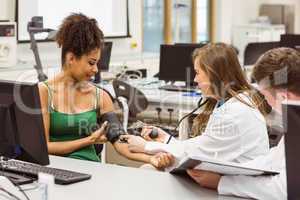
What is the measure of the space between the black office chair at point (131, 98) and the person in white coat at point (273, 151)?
2563 millimetres

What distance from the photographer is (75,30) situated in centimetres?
281

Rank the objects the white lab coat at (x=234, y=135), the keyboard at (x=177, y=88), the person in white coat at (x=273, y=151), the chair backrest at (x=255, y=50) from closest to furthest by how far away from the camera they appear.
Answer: the person in white coat at (x=273, y=151) → the white lab coat at (x=234, y=135) → the keyboard at (x=177, y=88) → the chair backrest at (x=255, y=50)

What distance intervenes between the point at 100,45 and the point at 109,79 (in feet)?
9.07

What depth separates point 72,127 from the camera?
2857 mm

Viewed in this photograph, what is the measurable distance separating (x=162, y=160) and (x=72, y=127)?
23.6 inches

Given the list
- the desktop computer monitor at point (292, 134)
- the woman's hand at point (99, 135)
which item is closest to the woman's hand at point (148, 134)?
the woman's hand at point (99, 135)

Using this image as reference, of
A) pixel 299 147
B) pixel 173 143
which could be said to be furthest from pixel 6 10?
pixel 299 147

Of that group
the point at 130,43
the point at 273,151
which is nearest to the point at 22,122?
the point at 273,151

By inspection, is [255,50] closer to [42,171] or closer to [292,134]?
[42,171]

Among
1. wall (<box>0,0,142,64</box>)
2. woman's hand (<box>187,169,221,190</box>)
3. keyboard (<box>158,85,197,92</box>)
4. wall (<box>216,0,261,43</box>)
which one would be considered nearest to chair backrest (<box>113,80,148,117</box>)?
keyboard (<box>158,85,197,92</box>)

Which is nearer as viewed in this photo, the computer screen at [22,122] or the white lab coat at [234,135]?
the computer screen at [22,122]

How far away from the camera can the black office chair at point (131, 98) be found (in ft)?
15.6

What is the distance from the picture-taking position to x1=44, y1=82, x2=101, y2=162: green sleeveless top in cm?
284

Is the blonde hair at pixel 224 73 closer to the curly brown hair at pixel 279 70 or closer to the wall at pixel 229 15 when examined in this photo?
the curly brown hair at pixel 279 70
